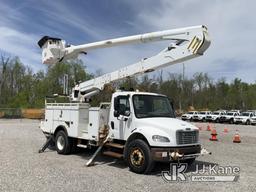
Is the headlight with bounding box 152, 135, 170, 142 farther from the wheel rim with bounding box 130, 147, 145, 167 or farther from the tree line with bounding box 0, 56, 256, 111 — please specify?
the tree line with bounding box 0, 56, 256, 111

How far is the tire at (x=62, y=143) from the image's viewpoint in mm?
13125

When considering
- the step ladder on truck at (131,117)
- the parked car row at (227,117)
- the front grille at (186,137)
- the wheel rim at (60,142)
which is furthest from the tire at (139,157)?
the parked car row at (227,117)

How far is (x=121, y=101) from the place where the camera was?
1120cm

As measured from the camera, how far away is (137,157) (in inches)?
392

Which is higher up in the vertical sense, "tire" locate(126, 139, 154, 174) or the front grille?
the front grille

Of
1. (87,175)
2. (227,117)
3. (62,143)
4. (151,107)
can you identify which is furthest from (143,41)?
(227,117)

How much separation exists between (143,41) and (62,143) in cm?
526

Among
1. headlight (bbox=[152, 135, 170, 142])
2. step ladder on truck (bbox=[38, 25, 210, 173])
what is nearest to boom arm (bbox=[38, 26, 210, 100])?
step ladder on truck (bbox=[38, 25, 210, 173])

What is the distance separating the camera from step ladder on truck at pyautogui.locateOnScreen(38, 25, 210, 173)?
9.81 m

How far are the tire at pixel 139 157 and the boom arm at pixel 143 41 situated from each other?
278 centimetres

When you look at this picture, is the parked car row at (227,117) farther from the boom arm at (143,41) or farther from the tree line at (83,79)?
Result: the boom arm at (143,41)

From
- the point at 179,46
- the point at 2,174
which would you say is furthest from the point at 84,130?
the point at 179,46

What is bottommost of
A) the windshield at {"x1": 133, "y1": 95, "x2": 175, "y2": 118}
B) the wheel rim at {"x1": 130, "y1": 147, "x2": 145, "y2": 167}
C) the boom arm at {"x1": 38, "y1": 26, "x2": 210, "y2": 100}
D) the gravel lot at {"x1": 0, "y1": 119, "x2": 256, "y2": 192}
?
the gravel lot at {"x1": 0, "y1": 119, "x2": 256, "y2": 192}

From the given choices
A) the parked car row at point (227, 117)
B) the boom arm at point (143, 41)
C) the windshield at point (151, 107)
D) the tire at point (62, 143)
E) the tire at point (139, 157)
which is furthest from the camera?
the parked car row at point (227, 117)
